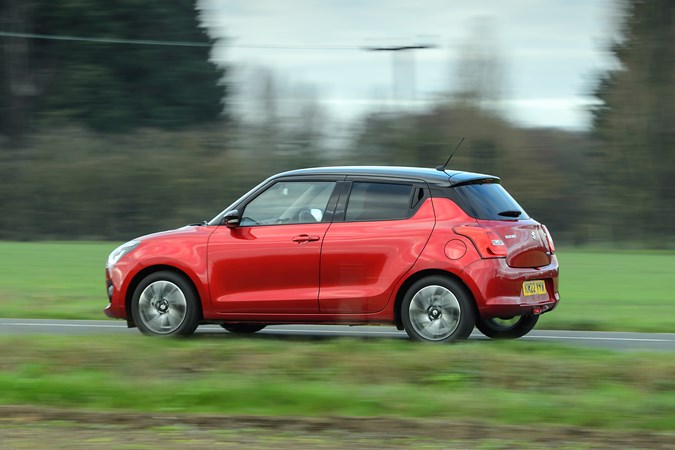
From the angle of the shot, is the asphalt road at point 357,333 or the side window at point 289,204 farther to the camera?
the asphalt road at point 357,333

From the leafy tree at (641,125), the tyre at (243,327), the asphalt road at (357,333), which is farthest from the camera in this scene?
the leafy tree at (641,125)

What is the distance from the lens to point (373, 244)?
1020cm

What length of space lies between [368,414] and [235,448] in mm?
1290

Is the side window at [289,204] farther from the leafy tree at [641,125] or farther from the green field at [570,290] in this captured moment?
the leafy tree at [641,125]

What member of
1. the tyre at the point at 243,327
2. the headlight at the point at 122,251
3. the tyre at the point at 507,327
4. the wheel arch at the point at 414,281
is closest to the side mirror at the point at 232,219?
the headlight at the point at 122,251

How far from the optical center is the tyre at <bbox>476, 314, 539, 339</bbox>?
11188 mm

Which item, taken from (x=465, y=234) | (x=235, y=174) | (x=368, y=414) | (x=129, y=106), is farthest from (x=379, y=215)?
(x=129, y=106)

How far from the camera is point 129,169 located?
1719 inches

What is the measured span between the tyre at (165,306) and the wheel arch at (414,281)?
6.25 feet

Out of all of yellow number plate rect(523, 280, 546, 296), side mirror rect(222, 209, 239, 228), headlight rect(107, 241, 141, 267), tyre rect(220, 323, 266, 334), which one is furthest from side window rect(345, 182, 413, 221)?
headlight rect(107, 241, 141, 267)

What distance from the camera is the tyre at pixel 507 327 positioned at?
11.2 meters

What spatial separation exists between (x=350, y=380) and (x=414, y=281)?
2088 millimetres

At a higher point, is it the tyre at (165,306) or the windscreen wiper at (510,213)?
the windscreen wiper at (510,213)

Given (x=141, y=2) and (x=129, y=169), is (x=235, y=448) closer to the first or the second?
(x=129, y=169)
